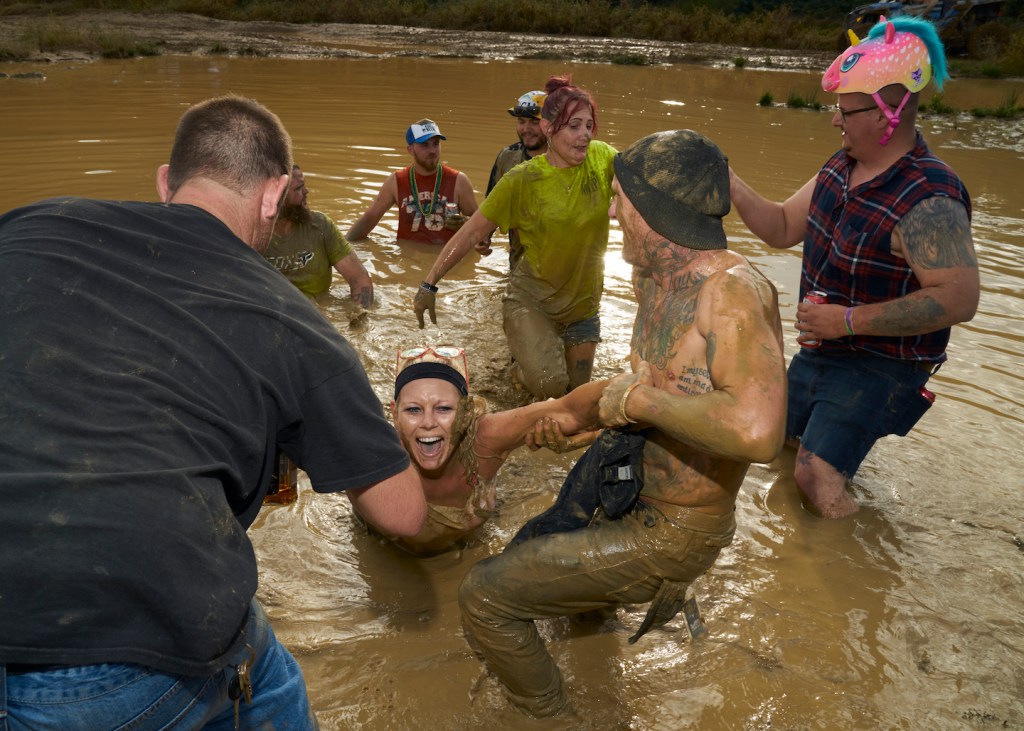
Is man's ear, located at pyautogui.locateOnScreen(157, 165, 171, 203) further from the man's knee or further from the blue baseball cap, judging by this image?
the blue baseball cap

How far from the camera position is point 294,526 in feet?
13.9

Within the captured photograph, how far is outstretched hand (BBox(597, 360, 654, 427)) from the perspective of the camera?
274cm

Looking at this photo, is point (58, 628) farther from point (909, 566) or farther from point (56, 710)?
point (909, 566)

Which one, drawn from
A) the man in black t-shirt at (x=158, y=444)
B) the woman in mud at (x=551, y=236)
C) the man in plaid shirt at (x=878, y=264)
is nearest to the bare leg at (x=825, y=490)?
the man in plaid shirt at (x=878, y=264)

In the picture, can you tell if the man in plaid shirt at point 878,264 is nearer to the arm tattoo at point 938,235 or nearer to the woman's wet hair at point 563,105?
the arm tattoo at point 938,235

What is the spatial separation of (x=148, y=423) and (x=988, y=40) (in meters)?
28.6

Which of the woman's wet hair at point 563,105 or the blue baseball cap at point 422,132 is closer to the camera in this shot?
the woman's wet hair at point 563,105

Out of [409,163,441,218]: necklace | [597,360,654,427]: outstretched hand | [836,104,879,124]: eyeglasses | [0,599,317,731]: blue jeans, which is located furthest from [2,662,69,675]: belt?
[409,163,441,218]: necklace

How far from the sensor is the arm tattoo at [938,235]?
3865mm

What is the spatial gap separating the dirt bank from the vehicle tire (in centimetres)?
416

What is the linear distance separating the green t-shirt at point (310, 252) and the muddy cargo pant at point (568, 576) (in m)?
4.07

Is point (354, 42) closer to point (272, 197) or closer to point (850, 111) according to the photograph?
point (850, 111)

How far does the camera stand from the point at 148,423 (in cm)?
168

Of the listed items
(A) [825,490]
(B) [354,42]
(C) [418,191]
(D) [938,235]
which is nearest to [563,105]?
(D) [938,235]
